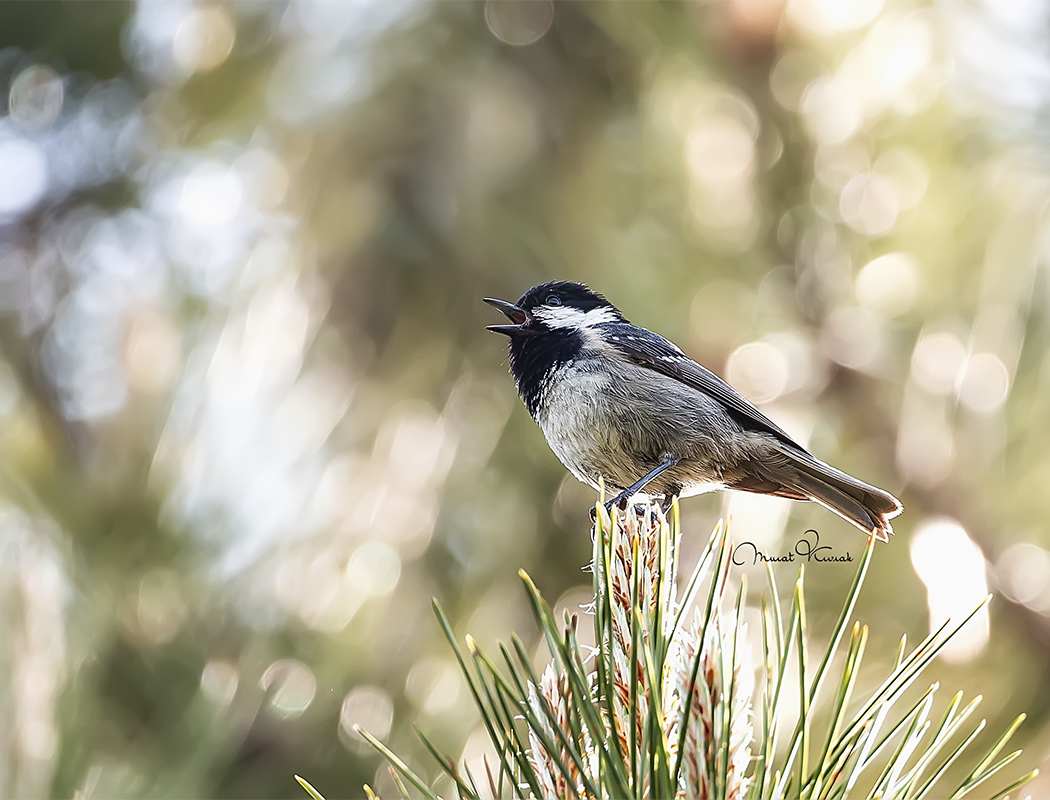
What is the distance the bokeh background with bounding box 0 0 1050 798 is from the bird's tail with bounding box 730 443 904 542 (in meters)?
0.21

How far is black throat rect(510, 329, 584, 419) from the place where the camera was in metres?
2.15

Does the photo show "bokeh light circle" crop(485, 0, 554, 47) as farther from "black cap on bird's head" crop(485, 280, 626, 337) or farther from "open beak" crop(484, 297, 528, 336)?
"open beak" crop(484, 297, 528, 336)

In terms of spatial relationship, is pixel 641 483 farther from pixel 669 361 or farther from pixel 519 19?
pixel 519 19

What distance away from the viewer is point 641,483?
1904mm

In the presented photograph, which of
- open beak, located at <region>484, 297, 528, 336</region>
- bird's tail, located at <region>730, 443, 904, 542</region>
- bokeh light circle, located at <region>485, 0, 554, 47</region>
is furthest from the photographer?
bokeh light circle, located at <region>485, 0, 554, 47</region>

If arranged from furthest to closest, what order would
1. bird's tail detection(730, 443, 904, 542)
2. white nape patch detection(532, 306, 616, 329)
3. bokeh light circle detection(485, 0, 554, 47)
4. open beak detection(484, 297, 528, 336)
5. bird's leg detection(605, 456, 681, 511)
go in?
bokeh light circle detection(485, 0, 554, 47) < white nape patch detection(532, 306, 616, 329) < open beak detection(484, 297, 528, 336) < bird's leg detection(605, 456, 681, 511) < bird's tail detection(730, 443, 904, 542)

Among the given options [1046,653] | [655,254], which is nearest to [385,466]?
[655,254]

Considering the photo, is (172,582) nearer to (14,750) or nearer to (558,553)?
(14,750)

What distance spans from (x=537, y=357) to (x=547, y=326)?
104 millimetres

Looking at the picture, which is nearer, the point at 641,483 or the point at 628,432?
the point at 641,483

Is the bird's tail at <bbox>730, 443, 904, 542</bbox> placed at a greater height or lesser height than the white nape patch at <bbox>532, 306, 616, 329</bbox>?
lesser
